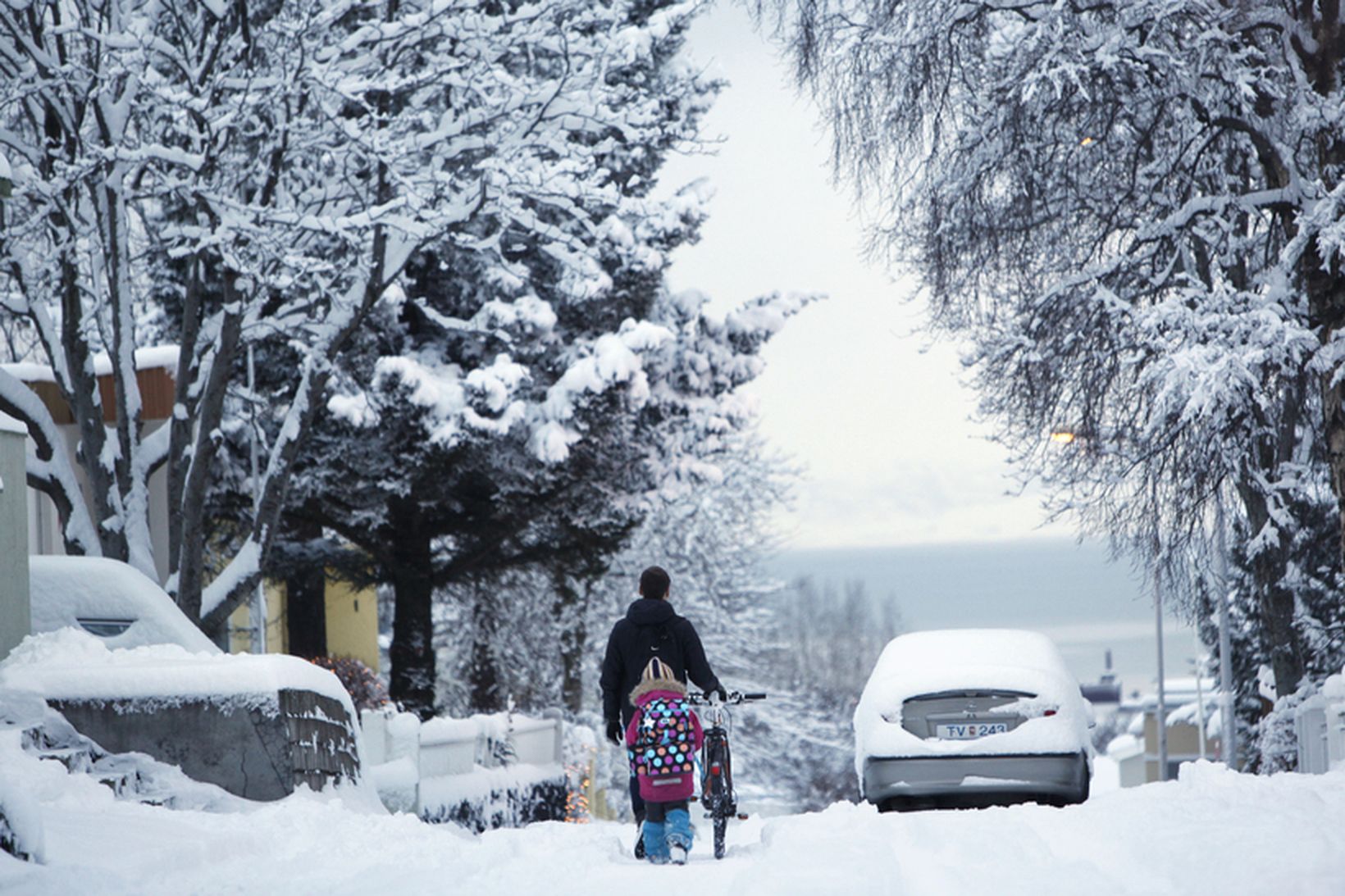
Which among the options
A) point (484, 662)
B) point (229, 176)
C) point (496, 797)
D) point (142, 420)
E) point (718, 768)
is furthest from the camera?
point (484, 662)

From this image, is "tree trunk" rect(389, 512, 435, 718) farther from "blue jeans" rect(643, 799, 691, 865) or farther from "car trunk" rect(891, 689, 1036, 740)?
"blue jeans" rect(643, 799, 691, 865)

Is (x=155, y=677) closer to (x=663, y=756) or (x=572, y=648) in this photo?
(x=663, y=756)

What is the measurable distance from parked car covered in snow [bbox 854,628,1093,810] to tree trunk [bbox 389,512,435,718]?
12.6 metres

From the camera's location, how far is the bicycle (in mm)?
9406

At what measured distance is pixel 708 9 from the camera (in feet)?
48.0

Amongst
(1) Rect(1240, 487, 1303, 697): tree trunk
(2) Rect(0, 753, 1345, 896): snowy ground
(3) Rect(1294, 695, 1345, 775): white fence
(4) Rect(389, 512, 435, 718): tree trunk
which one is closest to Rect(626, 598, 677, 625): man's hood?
(2) Rect(0, 753, 1345, 896): snowy ground

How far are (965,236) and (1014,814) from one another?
18.1 feet

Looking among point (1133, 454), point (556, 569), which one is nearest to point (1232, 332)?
point (1133, 454)

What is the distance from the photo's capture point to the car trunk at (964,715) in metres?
12.5

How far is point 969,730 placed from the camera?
12570mm

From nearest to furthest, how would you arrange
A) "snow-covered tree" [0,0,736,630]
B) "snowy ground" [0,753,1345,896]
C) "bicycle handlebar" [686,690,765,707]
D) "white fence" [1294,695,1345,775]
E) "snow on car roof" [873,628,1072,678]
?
"snowy ground" [0,753,1345,896], "bicycle handlebar" [686,690,765,707], "snow on car roof" [873,628,1072,678], "white fence" [1294,695,1345,775], "snow-covered tree" [0,0,736,630]

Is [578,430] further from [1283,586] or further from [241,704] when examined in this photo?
[241,704]

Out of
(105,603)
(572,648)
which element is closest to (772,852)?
(105,603)

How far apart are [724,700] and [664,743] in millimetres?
523
